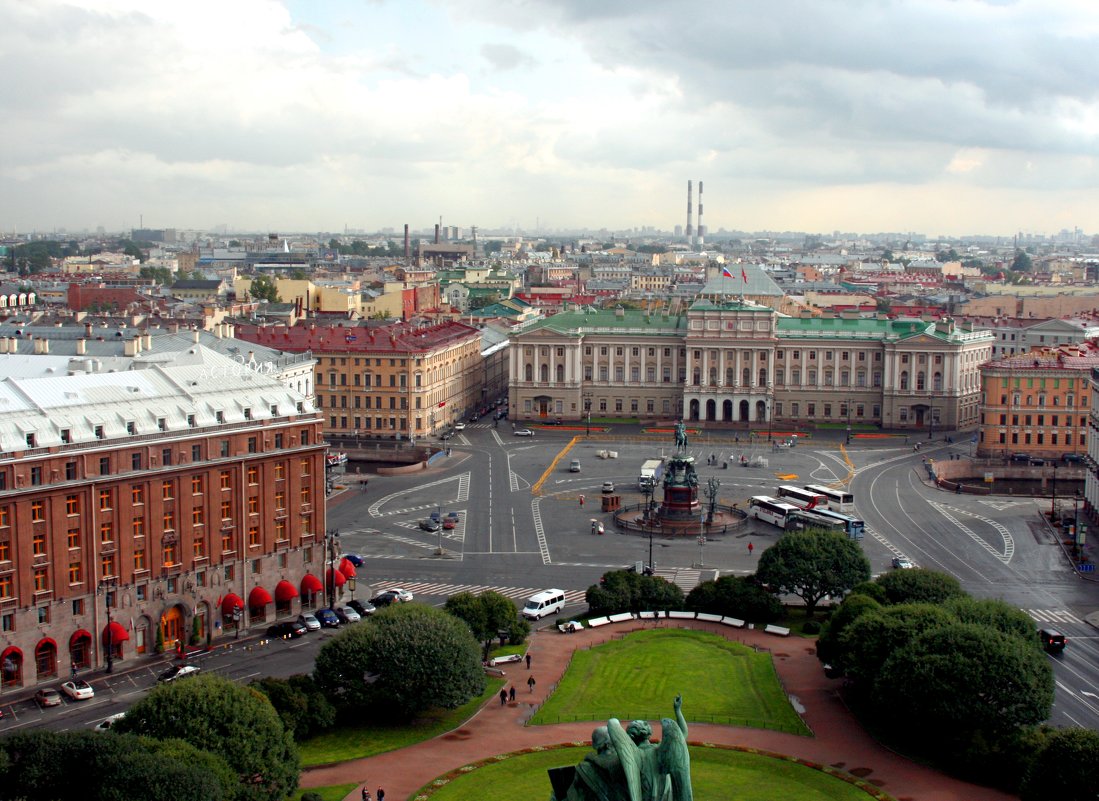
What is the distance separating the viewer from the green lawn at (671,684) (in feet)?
177

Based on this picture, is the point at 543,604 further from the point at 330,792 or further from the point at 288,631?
the point at 330,792

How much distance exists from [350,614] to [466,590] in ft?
25.7

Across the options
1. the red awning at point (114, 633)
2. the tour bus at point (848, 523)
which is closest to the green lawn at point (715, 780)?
the red awning at point (114, 633)

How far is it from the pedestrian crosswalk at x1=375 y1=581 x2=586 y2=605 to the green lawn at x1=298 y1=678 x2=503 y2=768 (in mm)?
16946

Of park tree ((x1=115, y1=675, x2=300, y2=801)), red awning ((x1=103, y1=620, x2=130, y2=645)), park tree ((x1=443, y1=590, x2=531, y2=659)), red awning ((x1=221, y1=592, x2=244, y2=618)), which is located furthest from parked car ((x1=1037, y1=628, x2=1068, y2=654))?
red awning ((x1=103, y1=620, x2=130, y2=645))

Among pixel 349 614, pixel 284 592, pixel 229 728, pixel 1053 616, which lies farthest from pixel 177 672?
pixel 1053 616

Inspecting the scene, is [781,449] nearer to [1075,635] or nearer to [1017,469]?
[1017,469]

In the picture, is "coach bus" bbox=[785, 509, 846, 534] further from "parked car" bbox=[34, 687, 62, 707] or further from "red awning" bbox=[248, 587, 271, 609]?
"parked car" bbox=[34, 687, 62, 707]

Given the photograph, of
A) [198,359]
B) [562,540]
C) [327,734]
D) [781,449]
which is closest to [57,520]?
[327,734]

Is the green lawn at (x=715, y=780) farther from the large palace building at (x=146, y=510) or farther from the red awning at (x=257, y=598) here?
the red awning at (x=257, y=598)

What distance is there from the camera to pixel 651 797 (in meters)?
32.7

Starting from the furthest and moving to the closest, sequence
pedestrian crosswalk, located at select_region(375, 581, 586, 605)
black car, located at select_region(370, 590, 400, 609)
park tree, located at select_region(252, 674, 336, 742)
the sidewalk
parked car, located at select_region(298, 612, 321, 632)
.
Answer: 1. pedestrian crosswalk, located at select_region(375, 581, 586, 605)
2. black car, located at select_region(370, 590, 400, 609)
3. parked car, located at select_region(298, 612, 321, 632)
4. park tree, located at select_region(252, 674, 336, 742)
5. the sidewalk

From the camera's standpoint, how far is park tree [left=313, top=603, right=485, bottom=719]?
172 ft

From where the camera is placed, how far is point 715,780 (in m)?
47.7
